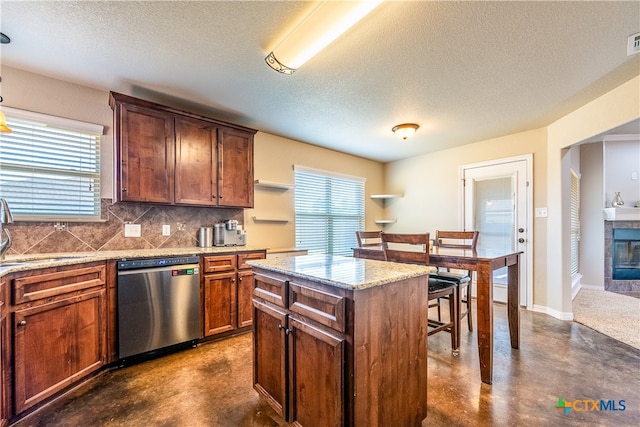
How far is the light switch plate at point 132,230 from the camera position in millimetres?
2854

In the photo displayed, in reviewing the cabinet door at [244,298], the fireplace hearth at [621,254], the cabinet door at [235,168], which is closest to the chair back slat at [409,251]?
the cabinet door at [244,298]

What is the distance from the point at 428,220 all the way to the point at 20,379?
201 inches

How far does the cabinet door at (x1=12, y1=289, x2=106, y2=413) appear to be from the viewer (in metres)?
1.75

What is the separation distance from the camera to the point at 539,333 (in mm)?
3018

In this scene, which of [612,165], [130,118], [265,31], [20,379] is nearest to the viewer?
[20,379]

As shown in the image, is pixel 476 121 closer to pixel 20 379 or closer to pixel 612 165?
pixel 612 165

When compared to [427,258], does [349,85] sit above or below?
above

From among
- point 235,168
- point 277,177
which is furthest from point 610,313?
point 235,168

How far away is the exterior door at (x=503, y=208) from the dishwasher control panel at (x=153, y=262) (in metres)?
4.04

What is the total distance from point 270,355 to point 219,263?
140 centimetres

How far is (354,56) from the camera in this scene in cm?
217

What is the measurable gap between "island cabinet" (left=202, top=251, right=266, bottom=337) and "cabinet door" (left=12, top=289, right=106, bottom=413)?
0.84 meters

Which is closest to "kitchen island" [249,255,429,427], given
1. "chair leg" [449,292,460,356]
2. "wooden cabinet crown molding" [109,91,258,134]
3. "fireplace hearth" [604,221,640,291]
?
"chair leg" [449,292,460,356]

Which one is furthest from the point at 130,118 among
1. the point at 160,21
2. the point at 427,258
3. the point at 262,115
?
the point at 427,258
